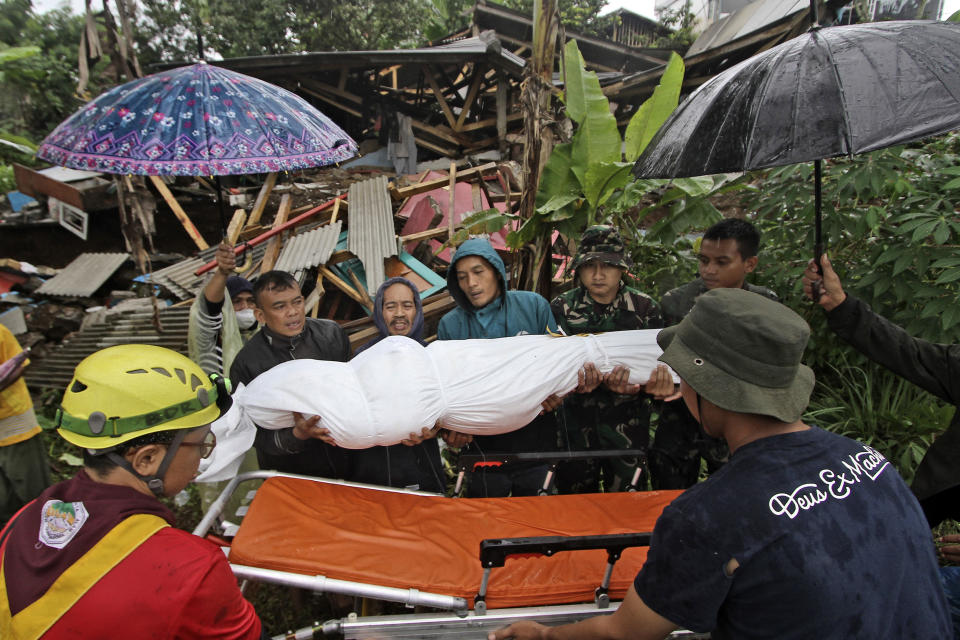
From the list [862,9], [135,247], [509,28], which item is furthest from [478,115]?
[135,247]

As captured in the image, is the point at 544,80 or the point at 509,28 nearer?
the point at 544,80

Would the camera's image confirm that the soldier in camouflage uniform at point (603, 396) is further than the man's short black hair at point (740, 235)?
Yes

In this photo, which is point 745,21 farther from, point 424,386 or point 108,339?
point 108,339

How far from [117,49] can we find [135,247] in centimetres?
147

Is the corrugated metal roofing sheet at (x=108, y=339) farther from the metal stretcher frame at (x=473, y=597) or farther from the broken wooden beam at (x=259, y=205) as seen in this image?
the metal stretcher frame at (x=473, y=597)

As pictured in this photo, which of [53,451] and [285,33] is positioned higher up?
[285,33]

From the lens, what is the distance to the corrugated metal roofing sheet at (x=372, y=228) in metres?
5.32

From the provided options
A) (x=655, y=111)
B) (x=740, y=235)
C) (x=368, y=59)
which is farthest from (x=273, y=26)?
(x=740, y=235)

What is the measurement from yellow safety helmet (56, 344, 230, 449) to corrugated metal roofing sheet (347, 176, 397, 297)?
3833 millimetres

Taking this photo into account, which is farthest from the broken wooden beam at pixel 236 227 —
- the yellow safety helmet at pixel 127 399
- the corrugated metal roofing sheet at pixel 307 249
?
the yellow safety helmet at pixel 127 399

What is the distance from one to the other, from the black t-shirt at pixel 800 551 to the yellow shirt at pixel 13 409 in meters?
3.04

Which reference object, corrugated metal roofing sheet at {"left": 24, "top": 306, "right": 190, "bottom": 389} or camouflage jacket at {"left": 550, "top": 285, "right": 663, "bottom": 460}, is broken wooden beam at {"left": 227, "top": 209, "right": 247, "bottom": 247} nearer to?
corrugated metal roofing sheet at {"left": 24, "top": 306, "right": 190, "bottom": 389}

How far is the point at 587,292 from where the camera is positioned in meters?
2.94

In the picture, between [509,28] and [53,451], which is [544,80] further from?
[509,28]
